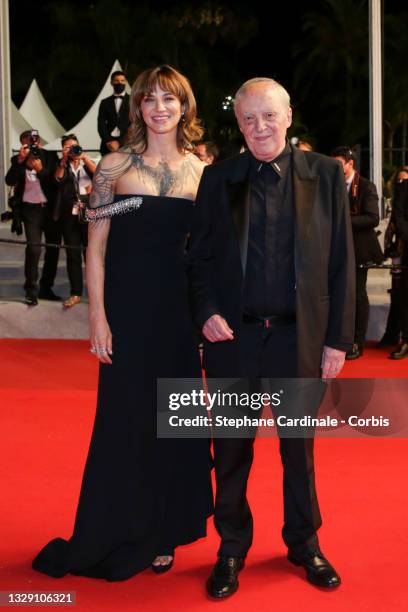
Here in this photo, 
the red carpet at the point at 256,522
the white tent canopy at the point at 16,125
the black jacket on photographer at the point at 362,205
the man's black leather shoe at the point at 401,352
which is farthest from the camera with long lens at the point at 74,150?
the white tent canopy at the point at 16,125

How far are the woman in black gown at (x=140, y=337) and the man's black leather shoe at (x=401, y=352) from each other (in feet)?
14.0

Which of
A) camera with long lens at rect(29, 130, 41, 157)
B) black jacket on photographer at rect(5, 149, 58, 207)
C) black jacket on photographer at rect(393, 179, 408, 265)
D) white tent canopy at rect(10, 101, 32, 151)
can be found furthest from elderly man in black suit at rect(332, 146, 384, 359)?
white tent canopy at rect(10, 101, 32, 151)

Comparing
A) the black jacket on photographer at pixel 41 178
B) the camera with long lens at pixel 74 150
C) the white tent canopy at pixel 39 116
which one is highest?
the white tent canopy at pixel 39 116

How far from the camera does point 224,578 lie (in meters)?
3.23

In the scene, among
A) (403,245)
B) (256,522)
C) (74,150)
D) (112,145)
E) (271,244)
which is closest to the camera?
(271,244)

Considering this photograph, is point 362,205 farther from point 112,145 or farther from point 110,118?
point 110,118

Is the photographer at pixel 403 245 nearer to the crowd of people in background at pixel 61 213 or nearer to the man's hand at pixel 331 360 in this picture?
the crowd of people in background at pixel 61 213

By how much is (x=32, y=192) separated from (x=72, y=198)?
1.26 feet

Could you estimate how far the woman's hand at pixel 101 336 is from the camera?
10.9 feet

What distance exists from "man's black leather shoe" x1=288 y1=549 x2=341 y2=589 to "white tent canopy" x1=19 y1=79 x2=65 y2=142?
53.7 feet

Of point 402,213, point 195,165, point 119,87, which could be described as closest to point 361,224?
point 402,213

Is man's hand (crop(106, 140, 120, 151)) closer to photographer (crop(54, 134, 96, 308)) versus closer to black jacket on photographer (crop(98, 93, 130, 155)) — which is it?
black jacket on photographer (crop(98, 93, 130, 155))

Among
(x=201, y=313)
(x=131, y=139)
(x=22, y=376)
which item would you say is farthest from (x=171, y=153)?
(x=22, y=376)

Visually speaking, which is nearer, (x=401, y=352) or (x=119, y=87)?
(x=401, y=352)
